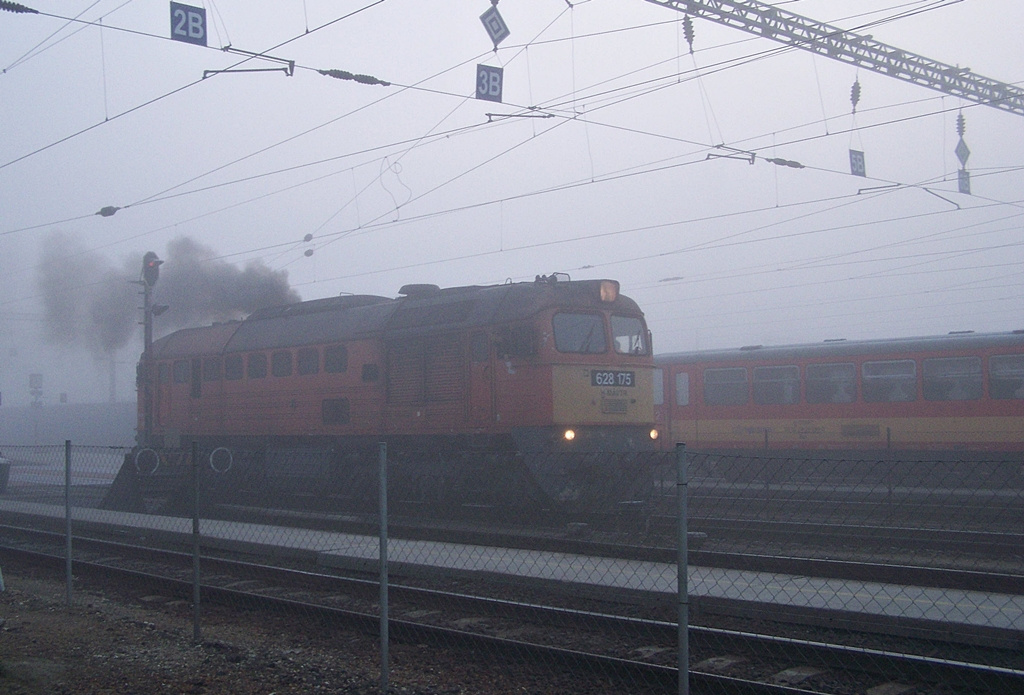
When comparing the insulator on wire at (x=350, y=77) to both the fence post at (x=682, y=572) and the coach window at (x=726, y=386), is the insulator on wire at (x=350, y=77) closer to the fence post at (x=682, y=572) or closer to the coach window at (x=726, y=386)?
the fence post at (x=682, y=572)

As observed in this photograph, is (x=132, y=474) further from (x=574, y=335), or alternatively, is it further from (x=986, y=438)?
(x=986, y=438)

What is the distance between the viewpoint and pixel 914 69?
17.4 metres

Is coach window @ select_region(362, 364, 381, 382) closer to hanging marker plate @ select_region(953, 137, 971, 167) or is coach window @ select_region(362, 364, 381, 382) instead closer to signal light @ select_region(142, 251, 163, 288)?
signal light @ select_region(142, 251, 163, 288)

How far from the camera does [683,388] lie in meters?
23.3

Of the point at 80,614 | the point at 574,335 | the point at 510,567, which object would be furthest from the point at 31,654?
the point at 574,335

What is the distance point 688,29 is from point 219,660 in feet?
37.0

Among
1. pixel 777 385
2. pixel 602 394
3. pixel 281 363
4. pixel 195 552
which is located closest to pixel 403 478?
pixel 602 394

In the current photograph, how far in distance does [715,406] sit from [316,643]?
1646cm

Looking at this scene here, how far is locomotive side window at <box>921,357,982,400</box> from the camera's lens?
1844 cm

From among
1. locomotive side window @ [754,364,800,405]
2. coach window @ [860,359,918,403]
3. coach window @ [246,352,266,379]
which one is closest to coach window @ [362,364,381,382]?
coach window @ [246,352,266,379]

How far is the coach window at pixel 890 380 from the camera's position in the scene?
19234 millimetres

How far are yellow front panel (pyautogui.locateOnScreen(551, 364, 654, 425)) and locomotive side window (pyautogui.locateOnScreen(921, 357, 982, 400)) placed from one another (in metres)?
7.58

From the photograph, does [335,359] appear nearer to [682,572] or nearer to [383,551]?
[383,551]

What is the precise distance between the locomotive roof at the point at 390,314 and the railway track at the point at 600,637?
5.47 metres
